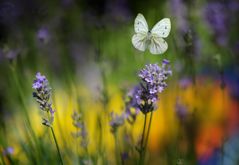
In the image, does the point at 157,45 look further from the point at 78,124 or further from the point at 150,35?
the point at 78,124

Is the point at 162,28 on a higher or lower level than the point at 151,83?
higher

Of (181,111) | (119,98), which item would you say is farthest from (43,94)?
(119,98)

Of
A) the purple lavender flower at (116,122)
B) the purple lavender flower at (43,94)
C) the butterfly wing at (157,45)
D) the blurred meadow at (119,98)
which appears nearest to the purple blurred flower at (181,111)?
the blurred meadow at (119,98)

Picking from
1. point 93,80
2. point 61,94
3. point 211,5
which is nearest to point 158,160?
point 211,5

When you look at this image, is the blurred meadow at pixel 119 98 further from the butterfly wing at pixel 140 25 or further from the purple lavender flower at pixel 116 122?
the butterfly wing at pixel 140 25

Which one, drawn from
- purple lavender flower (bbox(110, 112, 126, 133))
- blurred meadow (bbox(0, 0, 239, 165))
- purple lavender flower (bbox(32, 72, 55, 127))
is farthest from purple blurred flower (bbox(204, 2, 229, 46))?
purple lavender flower (bbox(32, 72, 55, 127))

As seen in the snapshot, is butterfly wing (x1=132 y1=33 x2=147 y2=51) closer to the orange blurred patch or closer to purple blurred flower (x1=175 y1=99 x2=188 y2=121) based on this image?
purple blurred flower (x1=175 y1=99 x2=188 y2=121)

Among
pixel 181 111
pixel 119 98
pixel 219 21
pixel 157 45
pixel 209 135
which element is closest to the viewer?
pixel 157 45
